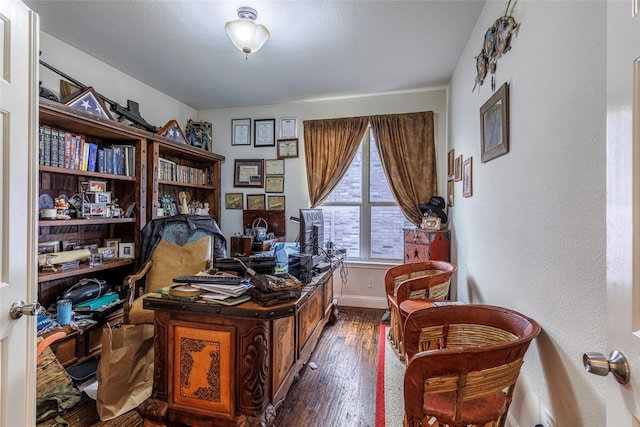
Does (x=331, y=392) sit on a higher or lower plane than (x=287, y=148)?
lower

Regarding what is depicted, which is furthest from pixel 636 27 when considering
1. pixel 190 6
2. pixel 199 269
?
pixel 199 269

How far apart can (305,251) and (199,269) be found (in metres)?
1.14

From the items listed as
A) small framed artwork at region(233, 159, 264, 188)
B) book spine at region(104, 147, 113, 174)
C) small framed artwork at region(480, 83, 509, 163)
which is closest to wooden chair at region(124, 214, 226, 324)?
book spine at region(104, 147, 113, 174)

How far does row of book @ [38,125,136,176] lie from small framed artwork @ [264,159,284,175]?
1.60m

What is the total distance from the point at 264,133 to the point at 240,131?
36 cm

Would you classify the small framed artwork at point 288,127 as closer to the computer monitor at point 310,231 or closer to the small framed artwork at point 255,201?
the small framed artwork at point 255,201

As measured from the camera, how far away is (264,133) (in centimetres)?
404

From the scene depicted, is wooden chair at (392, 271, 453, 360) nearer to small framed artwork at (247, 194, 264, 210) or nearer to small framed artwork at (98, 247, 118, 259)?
small framed artwork at (247, 194, 264, 210)

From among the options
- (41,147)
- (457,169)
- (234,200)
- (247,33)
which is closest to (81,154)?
(41,147)

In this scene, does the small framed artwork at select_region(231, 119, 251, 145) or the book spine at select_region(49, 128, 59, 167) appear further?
the small framed artwork at select_region(231, 119, 251, 145)

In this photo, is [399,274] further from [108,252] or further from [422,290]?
[108,252]

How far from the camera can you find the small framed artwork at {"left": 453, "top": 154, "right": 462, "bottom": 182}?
2.78 m

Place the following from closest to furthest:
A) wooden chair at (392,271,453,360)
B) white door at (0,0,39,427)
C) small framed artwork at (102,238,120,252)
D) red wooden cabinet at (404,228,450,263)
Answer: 1. white door at (0,0,39,427)
2. wooden chair at (392,271,453,360)
3. small framed artwork at (102,238,120,252)
4. red wooden cabinet at (404,228,450,263)

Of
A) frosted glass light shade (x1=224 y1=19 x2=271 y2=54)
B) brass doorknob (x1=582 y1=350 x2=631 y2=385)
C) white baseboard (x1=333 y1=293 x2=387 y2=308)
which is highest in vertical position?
frosted glass light shade (x1=224 y1=19 x2=271 y2=54)
